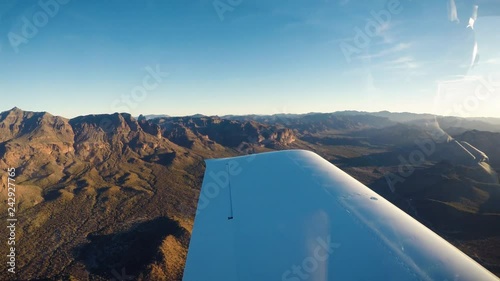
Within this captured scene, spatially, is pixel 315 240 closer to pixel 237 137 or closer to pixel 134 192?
pixel 134 192

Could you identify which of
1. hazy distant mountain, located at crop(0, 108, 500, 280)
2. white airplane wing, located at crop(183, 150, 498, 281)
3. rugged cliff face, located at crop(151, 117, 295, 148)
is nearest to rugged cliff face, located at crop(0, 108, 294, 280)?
hazy distant mountain, located at crop(0, 108, 500, 280)

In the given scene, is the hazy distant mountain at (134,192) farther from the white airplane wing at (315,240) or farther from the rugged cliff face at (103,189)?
the white airplane wing at (315,240)

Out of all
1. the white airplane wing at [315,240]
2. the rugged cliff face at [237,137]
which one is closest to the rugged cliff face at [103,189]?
the rugged cliff face at [237,137]

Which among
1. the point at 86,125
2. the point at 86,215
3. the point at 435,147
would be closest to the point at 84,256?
the point at 86,215

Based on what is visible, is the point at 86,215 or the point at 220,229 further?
the point at 86,215

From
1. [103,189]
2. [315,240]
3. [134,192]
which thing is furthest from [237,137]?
[315,240]

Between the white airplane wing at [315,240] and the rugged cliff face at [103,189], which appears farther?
the rugged cliff face at [103,189]

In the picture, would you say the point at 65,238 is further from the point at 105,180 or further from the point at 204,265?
the point at 204,265

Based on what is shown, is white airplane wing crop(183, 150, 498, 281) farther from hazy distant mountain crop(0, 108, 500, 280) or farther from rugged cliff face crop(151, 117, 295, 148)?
rugged cliff face crop(151, 117, 295, 148)
